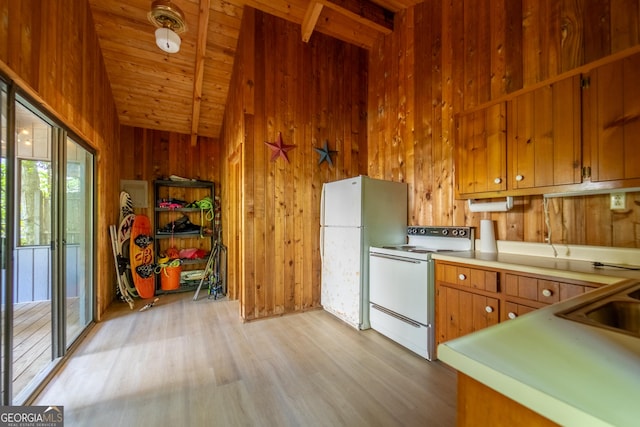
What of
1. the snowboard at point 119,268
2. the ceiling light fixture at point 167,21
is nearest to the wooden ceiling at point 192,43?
the ceiling light fixture at point 167,21

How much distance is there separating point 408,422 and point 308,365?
835mm

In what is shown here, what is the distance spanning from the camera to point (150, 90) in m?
3.94

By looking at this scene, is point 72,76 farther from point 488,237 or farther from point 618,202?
point 618,202

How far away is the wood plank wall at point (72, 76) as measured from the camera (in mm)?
1490

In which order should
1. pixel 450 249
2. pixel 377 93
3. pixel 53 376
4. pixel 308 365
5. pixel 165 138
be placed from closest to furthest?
pixel 53 376, pixel 308 365, pixel 450 249, pixel 377 93, pixel 165 138

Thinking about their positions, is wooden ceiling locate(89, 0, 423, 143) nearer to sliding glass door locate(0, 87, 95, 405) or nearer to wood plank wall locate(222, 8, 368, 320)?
wood plank wall locate(222, 8, 368, 320)

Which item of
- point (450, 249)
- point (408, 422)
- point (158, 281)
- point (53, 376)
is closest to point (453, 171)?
point (450, 249)

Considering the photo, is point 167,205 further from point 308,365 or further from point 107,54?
point 308,365

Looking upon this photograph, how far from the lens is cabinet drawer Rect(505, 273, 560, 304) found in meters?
1.51

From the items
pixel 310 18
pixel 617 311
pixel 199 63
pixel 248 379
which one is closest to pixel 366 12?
pixel 310 18

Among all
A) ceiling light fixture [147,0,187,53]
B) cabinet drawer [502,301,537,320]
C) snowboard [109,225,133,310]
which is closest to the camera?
cabinet drawer [502,301,537,320]

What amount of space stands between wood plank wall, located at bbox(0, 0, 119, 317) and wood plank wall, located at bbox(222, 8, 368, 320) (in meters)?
1.47

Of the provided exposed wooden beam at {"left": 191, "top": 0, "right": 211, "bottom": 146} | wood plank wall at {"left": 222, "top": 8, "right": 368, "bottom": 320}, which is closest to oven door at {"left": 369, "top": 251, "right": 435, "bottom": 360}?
wood plank wall at {"left": 222, "top": 8, "right": 368, "bottom": 320}

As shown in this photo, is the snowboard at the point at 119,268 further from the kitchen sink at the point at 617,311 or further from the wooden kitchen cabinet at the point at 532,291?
the kitchen sink at the point at 617,311
